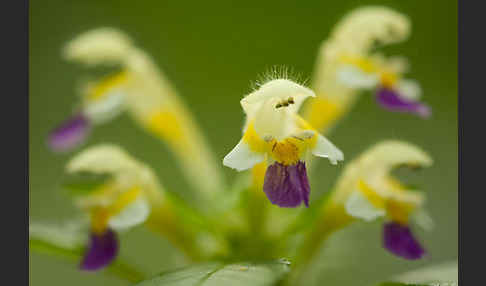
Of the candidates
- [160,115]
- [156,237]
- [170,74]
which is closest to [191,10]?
[170,74]

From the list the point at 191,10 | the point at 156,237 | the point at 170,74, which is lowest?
the point at 156,237

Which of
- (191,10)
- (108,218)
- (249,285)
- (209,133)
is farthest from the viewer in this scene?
(191,10)

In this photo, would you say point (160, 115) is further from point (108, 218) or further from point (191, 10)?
point (191, 10)

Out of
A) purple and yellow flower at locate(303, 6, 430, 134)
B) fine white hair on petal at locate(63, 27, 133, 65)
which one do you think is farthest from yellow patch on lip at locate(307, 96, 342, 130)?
fine white hair on petal at locate(63, 27, 133, 65)

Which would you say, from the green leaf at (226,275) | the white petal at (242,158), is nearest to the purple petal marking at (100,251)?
the green leaf at (226,275)

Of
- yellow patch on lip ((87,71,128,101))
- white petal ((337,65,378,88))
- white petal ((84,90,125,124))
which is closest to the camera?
white petal ((337,65,378,88))

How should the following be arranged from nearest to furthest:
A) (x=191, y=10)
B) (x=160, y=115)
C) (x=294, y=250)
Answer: (x=294, y=250) → (x=160, y=115) → (x=191, y=10)

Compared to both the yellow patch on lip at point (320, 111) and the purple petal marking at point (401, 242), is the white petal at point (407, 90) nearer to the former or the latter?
the yellow patch on lip at point (320, 111)

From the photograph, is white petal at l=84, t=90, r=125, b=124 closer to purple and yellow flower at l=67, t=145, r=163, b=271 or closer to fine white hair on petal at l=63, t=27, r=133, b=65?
fine white hair on petal at l=63, t=27, r=133, b=65

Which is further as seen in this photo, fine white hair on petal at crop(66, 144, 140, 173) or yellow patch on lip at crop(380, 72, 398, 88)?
yellow patch on lip at crop(380, 72, 398, 88)
